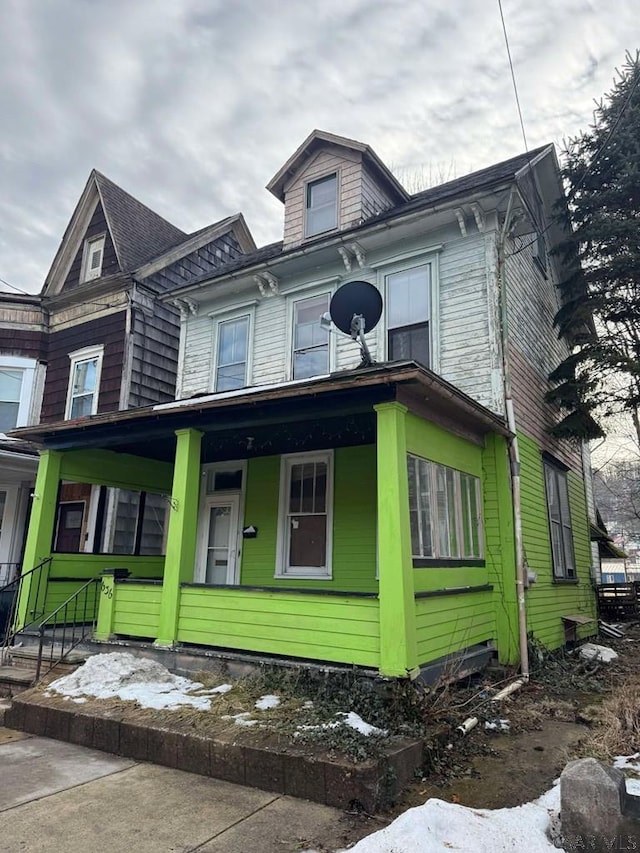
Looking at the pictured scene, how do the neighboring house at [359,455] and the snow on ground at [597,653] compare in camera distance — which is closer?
the neighboring house at [359,455]

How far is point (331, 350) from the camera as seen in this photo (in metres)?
9.56

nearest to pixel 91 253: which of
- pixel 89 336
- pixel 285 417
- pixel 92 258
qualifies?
pixel 92 258

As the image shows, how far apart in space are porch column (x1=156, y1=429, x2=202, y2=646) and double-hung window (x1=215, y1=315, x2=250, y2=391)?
3601 millimetres

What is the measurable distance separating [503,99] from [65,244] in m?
10.4

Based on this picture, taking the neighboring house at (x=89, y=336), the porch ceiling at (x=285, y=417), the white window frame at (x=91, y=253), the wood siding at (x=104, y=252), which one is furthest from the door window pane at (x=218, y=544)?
the white window frame at (x=91, y=253)

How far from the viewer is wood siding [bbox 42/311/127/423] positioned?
11.9 metres

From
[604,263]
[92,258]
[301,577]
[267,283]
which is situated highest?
[92,258]

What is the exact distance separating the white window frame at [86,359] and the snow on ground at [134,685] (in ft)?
23.2

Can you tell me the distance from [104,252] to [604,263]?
10.8 metres

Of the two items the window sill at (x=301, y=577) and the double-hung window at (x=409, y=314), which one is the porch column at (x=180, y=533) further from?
the double-hung window at (x=409, y=314)

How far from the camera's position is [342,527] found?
8.74 m

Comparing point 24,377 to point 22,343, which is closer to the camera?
point 24,377

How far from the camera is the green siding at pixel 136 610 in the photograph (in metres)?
6.66

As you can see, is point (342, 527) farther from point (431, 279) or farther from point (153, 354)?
point (153, 354)
